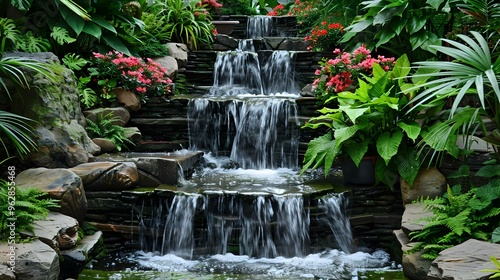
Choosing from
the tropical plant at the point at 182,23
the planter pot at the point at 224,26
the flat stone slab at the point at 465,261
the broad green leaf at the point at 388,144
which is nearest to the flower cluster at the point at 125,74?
the tropical plant at the point at 182,23

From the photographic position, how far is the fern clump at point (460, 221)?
5.21 meters

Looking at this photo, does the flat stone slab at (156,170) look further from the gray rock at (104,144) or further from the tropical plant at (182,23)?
the tropical plant at (182,23)

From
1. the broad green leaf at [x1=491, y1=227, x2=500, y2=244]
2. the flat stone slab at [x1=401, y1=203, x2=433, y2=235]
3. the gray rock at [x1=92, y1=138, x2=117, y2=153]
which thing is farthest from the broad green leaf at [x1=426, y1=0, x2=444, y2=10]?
the gray rock at [x1=92, y1=138, x2=117, y2=153]

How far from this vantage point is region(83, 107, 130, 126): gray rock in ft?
27.3

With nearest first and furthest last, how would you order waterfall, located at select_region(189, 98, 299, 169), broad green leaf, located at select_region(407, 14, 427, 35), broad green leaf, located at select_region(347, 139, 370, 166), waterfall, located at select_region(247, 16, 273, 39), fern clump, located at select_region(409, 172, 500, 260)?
fern clump, located at select_region(409, 172, 500, 260)
broad green leaf, located at select_region(347, 139, 370, 166)
broad green leaf, located at select_region(407, 14, 427, 35)
waterfall, located at select_region(189, 98, 299, 169)
waterfall, located at select_region(247, 16, 273, 39)

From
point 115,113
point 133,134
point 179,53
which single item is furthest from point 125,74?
point 179,53

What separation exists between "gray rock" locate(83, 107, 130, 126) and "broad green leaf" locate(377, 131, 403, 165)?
3.62 m

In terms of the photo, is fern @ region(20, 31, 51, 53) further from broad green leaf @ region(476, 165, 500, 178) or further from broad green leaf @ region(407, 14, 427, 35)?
broad green leaf @ region(476, 165, 500, 178)

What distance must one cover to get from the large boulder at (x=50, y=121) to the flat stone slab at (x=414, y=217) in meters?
3.50

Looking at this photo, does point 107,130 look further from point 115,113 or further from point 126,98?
point 126,98

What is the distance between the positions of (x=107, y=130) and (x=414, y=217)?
163 inches

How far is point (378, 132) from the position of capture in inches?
274

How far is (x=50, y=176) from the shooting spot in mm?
6223

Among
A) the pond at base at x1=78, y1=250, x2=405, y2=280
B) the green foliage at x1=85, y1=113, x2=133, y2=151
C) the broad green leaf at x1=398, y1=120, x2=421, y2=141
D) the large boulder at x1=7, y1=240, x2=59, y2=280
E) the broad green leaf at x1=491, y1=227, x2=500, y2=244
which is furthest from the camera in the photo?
the green foliage at x1=85, y1=113, x2=133, y2=151
